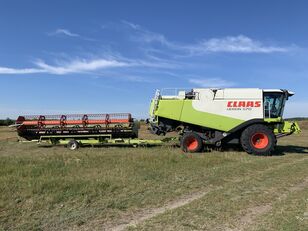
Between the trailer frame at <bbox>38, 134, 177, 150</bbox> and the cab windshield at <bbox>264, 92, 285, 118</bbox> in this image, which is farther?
the trailer frame at <bbox>38, 134, 177, 150</bbox>

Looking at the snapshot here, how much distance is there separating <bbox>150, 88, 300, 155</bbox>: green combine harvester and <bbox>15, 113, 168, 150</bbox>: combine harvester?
208cm

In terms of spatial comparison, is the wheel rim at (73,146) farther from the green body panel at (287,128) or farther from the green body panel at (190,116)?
the green body panel at (287,128)

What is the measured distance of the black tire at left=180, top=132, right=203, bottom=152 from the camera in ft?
61.3

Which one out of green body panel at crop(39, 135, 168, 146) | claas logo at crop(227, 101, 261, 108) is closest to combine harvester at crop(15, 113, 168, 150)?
green body panel at crop(39, 135, 168, 146)

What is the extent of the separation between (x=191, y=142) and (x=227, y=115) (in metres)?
2.08

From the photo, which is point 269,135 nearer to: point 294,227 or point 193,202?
point 193,202

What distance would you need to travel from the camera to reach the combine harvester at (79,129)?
20.6 m

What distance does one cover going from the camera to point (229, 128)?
18.6 m

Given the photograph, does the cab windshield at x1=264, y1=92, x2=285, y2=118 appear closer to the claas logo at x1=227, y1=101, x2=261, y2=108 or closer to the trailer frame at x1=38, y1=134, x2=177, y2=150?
the claas logo at x1=227, y1=101, x2=261, y2=108

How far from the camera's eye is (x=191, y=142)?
18.8 m

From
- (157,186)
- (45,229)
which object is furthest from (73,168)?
(45,229)

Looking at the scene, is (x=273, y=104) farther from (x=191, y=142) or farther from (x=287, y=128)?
(x=191, y=142)

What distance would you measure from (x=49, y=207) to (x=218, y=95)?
12595 millimetres

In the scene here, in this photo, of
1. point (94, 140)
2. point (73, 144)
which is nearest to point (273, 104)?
point (94, 140)
